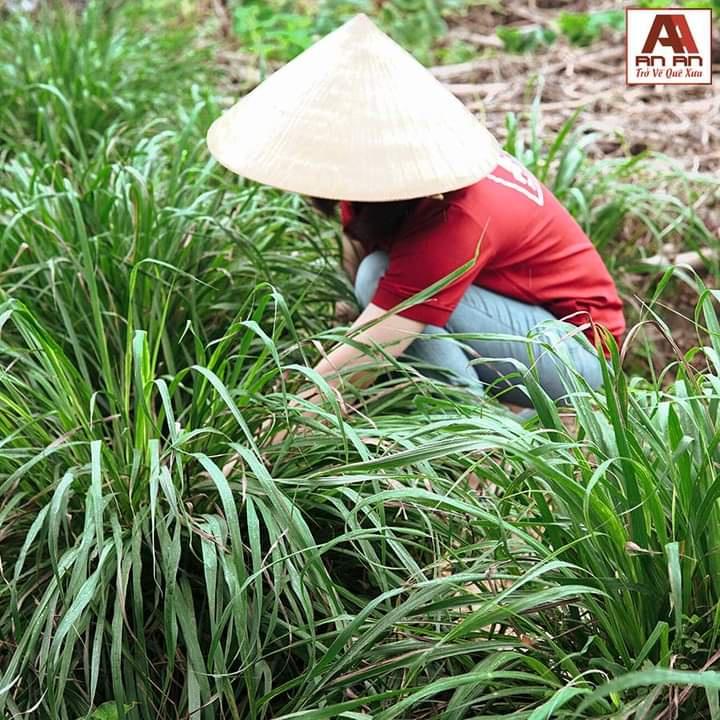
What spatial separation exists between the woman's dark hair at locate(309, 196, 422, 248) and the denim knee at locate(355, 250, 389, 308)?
0.07 metres

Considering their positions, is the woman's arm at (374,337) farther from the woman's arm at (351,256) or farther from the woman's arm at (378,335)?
the woman's arm at (351,256)

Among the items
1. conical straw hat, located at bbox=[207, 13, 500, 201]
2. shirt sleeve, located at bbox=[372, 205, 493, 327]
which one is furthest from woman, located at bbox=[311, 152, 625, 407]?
conical straw hat, located at bbox=[207, 13, 500, 201]

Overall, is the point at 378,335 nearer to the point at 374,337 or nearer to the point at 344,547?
the point at 374,337

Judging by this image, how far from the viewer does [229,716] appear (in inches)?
74.6

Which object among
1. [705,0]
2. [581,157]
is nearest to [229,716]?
[581,157]

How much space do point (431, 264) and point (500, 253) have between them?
0.92ft

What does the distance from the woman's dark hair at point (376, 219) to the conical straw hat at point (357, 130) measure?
120 mm

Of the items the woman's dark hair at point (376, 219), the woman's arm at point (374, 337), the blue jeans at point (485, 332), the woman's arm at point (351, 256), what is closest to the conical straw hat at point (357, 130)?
the woman's dark hair at point (376, 219)

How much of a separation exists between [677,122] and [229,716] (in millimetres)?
3116

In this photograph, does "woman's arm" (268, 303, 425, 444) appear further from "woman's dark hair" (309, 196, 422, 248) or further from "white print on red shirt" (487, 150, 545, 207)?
"white print on red shirt" (487, 150, 545, 207)

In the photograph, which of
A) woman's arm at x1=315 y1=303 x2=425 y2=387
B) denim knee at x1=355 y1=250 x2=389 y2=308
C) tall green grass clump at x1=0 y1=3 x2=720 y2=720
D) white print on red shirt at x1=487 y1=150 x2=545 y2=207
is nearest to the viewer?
tall green grass clump at x1=0 y1=3 x2=720 y2=720

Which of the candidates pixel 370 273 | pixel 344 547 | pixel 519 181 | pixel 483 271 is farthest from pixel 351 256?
pixel 344 547

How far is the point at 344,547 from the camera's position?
2.04 meters

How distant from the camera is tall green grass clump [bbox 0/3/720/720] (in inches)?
63.5
